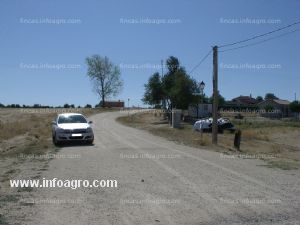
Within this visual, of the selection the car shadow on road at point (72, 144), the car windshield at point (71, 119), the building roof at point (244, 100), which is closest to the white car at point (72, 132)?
the car shadow on road at point (72, 144)

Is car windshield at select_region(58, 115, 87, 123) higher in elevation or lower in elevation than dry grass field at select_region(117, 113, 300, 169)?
higher

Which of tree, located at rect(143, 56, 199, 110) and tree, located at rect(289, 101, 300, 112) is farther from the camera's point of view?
tree, located at rect(289, 101, 300, 112)

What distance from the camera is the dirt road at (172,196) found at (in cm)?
788

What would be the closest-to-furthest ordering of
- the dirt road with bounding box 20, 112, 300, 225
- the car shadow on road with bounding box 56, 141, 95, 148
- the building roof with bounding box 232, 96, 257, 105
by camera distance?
the dirt road with bounding box 20, 112, 300, 225 → the car shadow on road with bounding box 56, 141, 95, 148 → the building roof with bounding box 232, 96, 257, 105

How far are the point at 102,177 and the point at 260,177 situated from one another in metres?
3.92

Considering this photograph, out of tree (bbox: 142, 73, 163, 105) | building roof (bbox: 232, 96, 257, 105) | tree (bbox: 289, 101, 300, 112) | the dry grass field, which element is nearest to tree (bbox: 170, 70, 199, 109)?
tree (bbox: 142, 73, 163, 105)

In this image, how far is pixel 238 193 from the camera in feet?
32.4

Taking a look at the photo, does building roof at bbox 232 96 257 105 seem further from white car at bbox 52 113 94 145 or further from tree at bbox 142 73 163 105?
white car at bbox 52 113 94 145

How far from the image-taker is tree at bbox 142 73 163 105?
237 feet

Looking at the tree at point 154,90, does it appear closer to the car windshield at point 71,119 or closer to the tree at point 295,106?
the car windshield at point 71,119

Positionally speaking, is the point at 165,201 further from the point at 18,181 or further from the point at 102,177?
the point at 18,181

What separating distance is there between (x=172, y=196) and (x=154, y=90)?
207ft

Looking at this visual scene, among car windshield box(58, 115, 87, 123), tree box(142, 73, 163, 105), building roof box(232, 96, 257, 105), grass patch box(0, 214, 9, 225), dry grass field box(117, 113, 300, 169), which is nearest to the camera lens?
grass patch box(0, 214, 9, 225)

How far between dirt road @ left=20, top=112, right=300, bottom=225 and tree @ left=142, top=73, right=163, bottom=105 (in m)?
57.0
